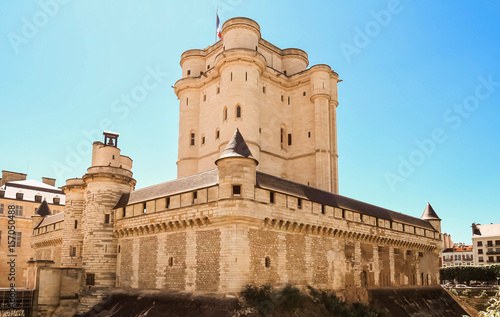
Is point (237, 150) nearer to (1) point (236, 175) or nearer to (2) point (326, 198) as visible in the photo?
(1) point (236, 175)

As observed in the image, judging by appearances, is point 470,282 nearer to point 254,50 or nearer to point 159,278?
point 254,50

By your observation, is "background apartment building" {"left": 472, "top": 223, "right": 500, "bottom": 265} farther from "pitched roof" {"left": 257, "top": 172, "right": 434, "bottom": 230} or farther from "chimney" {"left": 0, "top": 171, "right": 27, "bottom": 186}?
"chimney" {"left": 0, "top": 171, "right": 27, "bottom": 186}

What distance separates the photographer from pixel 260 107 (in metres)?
36.8

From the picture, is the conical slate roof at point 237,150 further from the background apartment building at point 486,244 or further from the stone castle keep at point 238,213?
the background apartment building at point 486,244

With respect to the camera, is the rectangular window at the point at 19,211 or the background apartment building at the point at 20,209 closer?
the background apartment building at the point at 20,209

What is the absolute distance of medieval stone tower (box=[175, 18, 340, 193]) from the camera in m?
34.4

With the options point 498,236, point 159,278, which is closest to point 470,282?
point 498,236

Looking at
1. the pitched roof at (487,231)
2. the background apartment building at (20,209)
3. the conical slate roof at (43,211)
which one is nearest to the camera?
the conical slate roof at (43,211)

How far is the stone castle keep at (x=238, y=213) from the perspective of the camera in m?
20.7

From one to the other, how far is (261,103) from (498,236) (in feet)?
179

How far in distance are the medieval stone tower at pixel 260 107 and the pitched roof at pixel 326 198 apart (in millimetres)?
6100

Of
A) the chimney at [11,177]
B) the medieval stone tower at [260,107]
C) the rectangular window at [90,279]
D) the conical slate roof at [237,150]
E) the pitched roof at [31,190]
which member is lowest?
the rectangular window at [90,279]

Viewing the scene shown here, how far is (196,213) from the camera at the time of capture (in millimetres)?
21391

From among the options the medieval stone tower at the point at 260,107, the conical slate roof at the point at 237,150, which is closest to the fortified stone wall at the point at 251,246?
the conical slate roof at the point at 237,150
